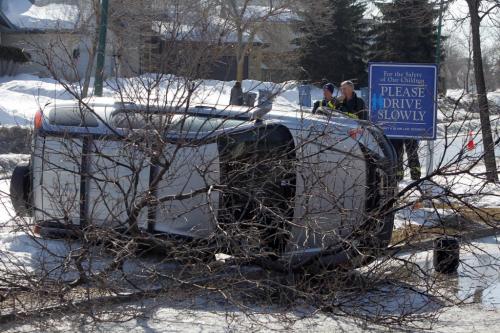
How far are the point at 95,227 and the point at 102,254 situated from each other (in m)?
0.22

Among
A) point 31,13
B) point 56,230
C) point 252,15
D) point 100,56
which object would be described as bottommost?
point 56,230

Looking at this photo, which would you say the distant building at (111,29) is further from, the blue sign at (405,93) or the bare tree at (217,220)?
the bare tree at (217,220)

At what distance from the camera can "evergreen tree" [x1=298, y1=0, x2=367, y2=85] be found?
44250 millimetres

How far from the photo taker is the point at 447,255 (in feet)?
28.2

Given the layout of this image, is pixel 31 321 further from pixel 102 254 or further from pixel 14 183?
pixel 14 183

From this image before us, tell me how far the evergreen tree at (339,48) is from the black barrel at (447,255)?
3509 cm

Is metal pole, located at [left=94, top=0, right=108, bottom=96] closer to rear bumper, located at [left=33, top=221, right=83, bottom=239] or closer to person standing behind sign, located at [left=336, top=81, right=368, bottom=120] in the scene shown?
person standing behind sign, located at [left=336, top=81, right=368, bottom=120]

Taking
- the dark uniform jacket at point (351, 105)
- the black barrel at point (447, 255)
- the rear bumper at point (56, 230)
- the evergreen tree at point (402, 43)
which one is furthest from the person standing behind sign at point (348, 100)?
the evergreen tree at point (402, 43)

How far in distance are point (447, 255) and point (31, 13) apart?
43.7 m

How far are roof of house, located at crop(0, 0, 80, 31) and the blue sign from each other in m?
28.5

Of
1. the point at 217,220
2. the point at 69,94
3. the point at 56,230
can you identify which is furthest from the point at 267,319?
the point at 69,94

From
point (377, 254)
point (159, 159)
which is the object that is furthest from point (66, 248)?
point (377, 254)

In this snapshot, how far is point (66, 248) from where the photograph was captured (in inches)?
266

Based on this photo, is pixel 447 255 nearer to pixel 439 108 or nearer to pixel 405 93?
pixel 439 108
